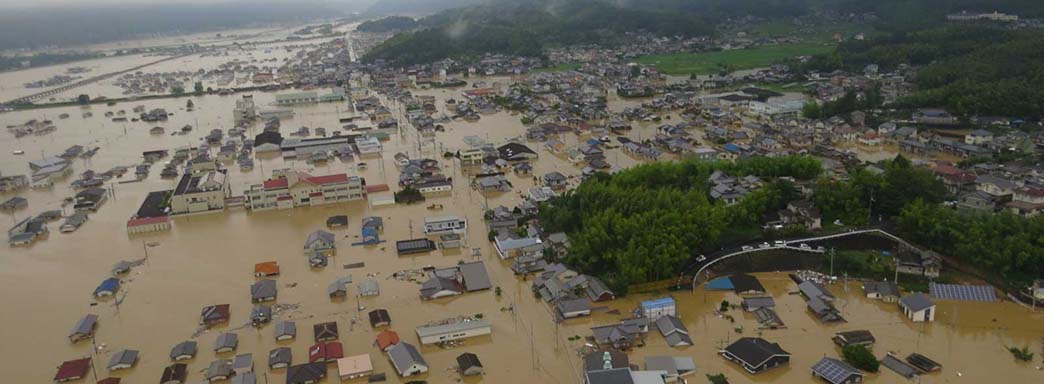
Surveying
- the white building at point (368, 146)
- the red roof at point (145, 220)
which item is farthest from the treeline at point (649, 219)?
the white building at point (368, 146)

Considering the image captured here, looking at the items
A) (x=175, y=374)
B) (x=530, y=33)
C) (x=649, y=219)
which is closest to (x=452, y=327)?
→ (x=175, y=374)

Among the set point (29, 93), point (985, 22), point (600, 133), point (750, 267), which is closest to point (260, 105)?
point (29, 93)

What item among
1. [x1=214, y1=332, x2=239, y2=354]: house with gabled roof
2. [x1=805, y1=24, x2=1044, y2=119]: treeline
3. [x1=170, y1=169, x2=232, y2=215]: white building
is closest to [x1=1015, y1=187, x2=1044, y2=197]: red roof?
[x1=805, y1=24, x2=1044, y2=119]: treeline

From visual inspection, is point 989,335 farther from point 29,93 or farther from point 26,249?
point 29,93

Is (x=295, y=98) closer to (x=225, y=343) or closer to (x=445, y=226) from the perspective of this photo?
(x=445, y=226)

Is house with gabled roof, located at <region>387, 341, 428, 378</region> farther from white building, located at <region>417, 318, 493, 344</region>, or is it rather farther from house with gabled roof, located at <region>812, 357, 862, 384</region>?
house with gabled roof, located at <region>812, 357, 862, 384</region>

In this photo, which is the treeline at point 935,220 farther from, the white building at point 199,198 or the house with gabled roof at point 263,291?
the white building at point 199,198
